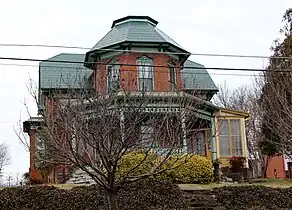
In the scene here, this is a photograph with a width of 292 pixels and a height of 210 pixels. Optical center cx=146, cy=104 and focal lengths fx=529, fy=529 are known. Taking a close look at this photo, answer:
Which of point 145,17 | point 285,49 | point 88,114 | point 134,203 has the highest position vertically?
point 145,17

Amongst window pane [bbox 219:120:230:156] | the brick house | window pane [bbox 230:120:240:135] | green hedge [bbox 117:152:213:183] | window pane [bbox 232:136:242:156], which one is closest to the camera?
A: green hedge [bbox 117:152:213:183]

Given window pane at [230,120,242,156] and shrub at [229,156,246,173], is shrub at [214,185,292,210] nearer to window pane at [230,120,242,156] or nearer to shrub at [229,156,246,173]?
shrub at [229,156,246,173]

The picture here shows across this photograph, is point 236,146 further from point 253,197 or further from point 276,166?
point 276,166

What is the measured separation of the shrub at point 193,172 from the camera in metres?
19.7

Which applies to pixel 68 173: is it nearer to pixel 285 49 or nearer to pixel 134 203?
pixel 134 203

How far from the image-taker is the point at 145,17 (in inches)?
1081

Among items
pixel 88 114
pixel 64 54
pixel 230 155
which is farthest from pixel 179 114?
pixel 64 54

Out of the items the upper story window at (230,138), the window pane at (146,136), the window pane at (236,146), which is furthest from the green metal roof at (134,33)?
the window pane at (146,136)

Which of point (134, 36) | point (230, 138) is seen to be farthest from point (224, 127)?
point (134, 36)

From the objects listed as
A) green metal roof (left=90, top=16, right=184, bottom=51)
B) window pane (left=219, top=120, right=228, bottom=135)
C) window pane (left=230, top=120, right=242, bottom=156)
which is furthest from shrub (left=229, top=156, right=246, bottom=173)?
green metal roof (left=90, top=16, right=184, bottom=51)

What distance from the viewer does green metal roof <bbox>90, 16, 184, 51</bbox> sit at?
2492cm

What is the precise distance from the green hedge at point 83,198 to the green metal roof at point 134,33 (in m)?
9.02

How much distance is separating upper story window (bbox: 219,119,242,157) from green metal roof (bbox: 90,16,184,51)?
14.3ft

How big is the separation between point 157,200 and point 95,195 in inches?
76.6
